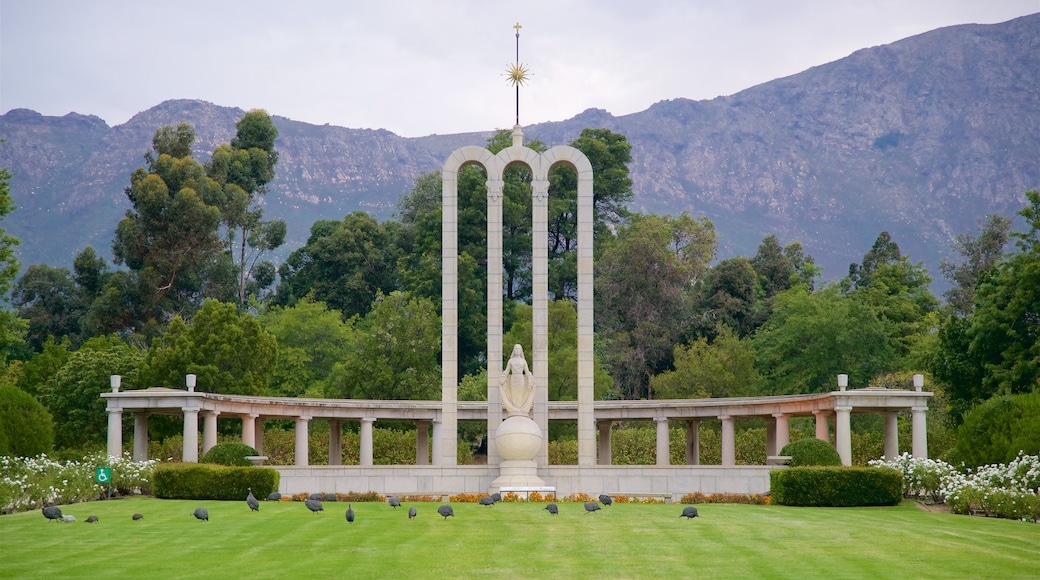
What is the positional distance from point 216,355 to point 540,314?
1632 centimetres

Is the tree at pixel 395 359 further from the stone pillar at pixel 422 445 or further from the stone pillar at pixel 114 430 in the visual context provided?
the stone pillar at pixel 114 430

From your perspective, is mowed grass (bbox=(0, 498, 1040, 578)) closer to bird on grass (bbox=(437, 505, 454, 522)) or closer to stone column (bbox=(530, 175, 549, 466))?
bird on grass (bbox=(437, 505, 454, 522))

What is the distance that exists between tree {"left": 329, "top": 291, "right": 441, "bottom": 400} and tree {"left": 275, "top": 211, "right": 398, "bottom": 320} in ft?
52.9

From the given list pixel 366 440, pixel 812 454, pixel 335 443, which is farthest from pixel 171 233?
pixel 812 454

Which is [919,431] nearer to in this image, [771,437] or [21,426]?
[771,437]

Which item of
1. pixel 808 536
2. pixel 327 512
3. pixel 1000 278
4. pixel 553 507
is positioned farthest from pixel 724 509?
pixel 1000 278

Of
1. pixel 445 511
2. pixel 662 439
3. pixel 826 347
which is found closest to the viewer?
pixel 445 511

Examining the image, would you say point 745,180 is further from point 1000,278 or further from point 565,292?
point 1000,278

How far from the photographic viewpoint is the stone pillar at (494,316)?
4009 cm

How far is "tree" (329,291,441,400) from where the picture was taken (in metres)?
57.2

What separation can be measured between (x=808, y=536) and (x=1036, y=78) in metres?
150

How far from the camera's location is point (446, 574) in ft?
56.5

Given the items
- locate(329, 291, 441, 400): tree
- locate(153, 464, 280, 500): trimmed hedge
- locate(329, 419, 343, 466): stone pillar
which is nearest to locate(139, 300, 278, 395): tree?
locate(329, 419, 343, 466): stone pillar

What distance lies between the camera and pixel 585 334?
4062cm
